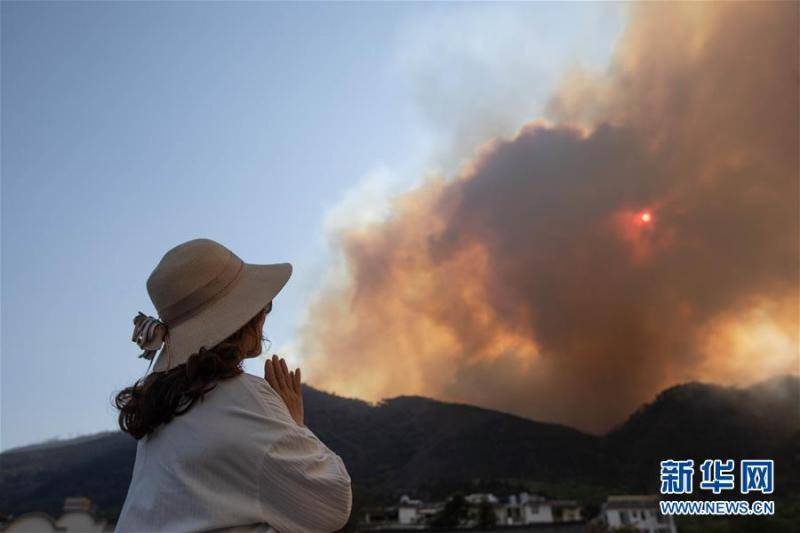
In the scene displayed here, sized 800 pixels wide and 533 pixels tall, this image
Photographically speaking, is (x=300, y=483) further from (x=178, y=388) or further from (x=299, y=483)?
(x=178, y=388)

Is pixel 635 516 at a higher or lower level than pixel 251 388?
lower

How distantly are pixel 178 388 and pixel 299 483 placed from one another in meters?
0.36

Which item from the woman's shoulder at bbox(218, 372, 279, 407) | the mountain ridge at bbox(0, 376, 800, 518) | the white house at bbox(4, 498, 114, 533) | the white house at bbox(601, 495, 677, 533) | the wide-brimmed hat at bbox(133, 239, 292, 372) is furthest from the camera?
the mountain ridge at bbox(0, 376, 800, 518)

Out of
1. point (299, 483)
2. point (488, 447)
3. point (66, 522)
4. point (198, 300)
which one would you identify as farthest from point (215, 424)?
point (488, 447)

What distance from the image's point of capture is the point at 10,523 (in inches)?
514

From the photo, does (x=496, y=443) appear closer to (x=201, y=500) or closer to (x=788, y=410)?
(x=788, y=410)

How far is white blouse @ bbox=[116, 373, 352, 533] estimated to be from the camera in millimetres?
1202

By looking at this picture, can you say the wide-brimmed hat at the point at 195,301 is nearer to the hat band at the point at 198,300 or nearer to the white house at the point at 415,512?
the hat band at the point at 198,300

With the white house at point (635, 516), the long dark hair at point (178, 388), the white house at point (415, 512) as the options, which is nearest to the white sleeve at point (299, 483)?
the long dark hair at point (178, 388)

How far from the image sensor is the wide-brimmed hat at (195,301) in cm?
146

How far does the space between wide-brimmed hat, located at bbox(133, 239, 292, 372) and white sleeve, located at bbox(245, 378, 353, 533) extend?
270mm

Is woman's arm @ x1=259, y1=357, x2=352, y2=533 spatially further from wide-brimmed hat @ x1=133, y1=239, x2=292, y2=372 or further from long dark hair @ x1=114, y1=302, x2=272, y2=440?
wide-brimmed hat @ x1=133, y1=239, x2=292, y2=372

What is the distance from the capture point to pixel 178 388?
4.45 feet

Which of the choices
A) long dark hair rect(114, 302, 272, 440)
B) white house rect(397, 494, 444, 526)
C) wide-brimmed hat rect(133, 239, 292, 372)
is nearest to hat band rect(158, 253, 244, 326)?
wide-brimmed hat rect(133, 239, 292, 372)
